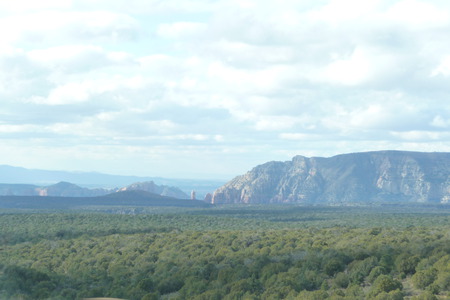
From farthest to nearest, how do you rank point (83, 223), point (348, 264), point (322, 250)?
1. point (83, 223)
2. point (322, 250)
3. point (348, 264)

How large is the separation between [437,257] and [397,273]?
2.66 metres

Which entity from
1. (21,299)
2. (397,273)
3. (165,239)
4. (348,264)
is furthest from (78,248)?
(397,273)

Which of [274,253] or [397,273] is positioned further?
[274,253]

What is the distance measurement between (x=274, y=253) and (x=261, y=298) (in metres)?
13.1

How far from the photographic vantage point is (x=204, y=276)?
40281mm

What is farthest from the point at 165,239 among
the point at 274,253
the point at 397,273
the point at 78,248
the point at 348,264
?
the point at 397,273

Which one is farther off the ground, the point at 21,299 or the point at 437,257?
the point at 437,257

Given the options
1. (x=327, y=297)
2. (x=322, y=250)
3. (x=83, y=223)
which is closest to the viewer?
(x=327, y=297)

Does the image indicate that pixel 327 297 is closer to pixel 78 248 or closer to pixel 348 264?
pixel 348 264

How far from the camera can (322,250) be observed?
1719 inches

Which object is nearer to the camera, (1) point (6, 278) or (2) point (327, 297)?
(2) point (327, 297)

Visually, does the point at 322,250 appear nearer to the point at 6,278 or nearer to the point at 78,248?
the point at 6,278

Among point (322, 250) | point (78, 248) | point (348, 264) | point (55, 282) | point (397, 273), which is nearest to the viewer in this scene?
point (397, 273)

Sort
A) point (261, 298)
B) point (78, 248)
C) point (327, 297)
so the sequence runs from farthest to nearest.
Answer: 1. point (78, 248)
2. point (261, 298)
3. point (327, 297)
